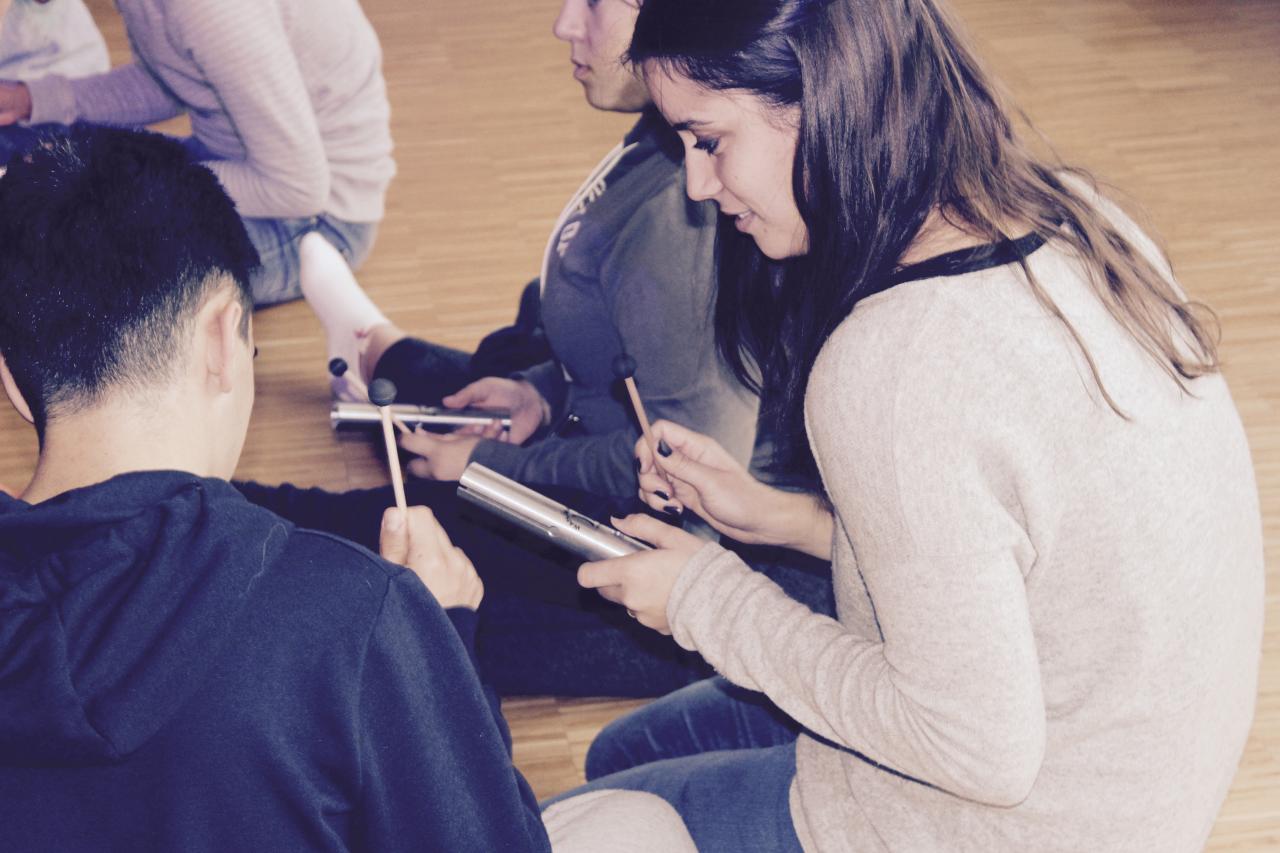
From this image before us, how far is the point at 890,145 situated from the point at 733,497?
46 cm

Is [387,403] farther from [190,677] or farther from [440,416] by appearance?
[440,416]

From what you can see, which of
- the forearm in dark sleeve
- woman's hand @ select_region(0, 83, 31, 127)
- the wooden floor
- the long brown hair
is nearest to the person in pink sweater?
woman's hand @ select_region(0, 83, 31, 127)

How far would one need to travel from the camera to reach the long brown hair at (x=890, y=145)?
97cm

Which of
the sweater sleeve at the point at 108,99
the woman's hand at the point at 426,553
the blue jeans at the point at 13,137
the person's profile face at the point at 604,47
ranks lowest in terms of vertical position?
the blue jeans at the point at 13,137

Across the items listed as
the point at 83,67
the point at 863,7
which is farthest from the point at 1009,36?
the point at 863,7

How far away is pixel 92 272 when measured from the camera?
0.92 meters

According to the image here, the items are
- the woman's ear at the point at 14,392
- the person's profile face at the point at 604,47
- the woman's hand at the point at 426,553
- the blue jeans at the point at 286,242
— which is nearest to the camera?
the woman's ear at the point at 14,392

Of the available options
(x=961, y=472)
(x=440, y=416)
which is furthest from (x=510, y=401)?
(x=961, y=472)

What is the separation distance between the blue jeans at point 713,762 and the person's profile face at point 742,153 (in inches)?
18.8

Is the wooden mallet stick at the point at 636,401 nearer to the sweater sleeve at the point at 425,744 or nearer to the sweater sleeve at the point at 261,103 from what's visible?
the sweater sleeve at the point at 425,744

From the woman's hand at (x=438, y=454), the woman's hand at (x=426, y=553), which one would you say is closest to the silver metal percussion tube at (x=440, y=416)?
the woman's hand at (x=438, y=454)

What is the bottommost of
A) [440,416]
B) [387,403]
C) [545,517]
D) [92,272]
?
[440,416]

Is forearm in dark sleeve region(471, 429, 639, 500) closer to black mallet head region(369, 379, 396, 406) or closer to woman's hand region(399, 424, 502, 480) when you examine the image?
woman's hand region(399, 424, 502, 480)

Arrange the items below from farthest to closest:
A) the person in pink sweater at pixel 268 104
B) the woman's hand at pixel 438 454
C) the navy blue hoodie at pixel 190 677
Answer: the person in pink sweater at pixel 268 104 → the woman's hand at pixel 438 454 → the navy blue hoodie at pixel 190 677
